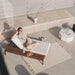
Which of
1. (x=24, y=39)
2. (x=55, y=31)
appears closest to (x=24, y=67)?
(x=24, y=39)

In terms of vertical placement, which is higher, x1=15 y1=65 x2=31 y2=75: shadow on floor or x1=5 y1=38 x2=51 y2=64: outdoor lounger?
x1=5 y1=38 x2=51 y2=64: outdoor lounger

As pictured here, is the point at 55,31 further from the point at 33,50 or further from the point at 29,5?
the point at 33,50

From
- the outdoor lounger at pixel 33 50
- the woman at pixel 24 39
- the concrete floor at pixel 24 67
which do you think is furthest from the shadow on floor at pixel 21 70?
the woman at pixel 24 39

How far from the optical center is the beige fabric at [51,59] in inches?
250

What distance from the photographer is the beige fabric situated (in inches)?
250

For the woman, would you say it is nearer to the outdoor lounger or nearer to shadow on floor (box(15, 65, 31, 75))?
the outdoor lounger

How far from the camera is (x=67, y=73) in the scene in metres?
6.26

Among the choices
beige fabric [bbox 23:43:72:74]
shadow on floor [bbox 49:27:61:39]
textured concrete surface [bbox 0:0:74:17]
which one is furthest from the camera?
shadow on floor [bbox 49:27:61:39]

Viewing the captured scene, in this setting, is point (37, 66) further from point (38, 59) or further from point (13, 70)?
point (13, 70)

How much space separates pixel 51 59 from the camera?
22.2ft

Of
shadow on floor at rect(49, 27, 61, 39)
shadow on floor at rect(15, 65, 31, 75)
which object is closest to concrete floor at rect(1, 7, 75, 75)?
shadow on floor at rect(15, 65, 31, 75)

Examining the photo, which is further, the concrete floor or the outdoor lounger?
the outdoor lounger

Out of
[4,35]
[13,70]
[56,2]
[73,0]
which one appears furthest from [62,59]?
[73,0]

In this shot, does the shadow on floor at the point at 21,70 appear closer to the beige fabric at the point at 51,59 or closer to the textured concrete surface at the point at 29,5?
the beige fabric at the point at 51,59
